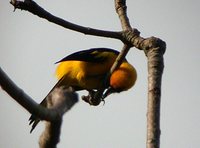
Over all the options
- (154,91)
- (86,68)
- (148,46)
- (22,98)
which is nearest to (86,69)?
(86,68)

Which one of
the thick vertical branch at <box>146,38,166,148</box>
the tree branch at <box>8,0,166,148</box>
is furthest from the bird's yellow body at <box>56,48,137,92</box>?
the thick vertical branch at <box>146,38,166,148</box>

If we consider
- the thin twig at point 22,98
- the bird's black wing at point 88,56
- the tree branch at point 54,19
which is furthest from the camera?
the bird's black wing at point 88,56

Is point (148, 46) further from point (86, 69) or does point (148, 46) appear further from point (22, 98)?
point (86, 69)

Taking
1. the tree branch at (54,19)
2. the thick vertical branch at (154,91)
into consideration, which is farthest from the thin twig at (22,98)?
the tree branch at (54,19)

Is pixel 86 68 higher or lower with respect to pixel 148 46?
higher

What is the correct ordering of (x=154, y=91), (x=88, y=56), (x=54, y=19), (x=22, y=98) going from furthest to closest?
(x=88, y=56), (x=54, y=19), (x=154, y=91), (x=22, y=98)

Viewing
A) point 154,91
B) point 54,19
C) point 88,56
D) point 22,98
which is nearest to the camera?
point 22,98

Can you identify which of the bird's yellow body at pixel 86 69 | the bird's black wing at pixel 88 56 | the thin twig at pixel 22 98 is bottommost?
the thin twig at pixel 22 98

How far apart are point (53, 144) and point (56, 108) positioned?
0.09 metres

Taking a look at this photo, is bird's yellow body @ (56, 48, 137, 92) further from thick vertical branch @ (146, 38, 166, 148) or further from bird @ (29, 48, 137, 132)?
thick vertical branch @ (146, 38, 166, 148)

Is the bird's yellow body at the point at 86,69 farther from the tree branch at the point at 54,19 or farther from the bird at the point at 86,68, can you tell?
the tree branch at the point at 54,19

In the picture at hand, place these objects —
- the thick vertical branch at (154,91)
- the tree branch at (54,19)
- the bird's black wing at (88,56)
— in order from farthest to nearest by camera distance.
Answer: the bird's black wing at (88,56)
the tree branch at (54,19)
the thick vertical branch at (154,91)

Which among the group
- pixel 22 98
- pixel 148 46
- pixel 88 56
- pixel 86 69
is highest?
pixel 88 56

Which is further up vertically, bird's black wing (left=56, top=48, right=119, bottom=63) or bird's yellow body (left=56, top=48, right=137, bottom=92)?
bird's black wing (left=56, top=48, right=119, bottom=63)
